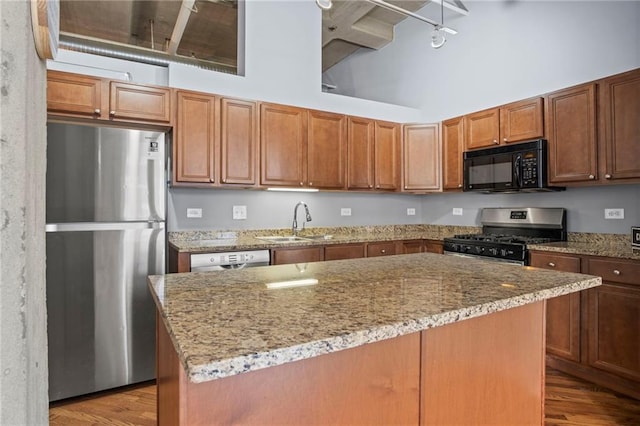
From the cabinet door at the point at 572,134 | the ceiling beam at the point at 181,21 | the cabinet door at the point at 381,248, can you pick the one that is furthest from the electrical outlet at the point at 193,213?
the cabinet door at the point at 572,134

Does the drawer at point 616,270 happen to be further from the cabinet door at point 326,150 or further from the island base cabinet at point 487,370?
the cabinet door at point 326,150

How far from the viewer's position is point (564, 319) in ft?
9.00

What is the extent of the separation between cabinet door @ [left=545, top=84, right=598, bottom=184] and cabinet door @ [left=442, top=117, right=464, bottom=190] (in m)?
0.90

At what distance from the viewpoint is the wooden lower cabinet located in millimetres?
2402

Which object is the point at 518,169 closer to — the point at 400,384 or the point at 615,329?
the point at 615,329

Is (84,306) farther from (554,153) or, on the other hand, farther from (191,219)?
(554,153)

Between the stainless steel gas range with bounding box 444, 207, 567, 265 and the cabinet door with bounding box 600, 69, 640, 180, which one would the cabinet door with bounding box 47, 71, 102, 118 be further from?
the cabinet door with bounding box 600, 69, 640, 180

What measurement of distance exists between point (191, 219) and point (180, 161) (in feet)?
1.97

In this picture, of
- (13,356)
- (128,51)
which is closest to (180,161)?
(128,51)

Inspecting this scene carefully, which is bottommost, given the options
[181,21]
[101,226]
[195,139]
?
[101,226]

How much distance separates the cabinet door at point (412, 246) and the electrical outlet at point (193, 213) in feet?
6.84

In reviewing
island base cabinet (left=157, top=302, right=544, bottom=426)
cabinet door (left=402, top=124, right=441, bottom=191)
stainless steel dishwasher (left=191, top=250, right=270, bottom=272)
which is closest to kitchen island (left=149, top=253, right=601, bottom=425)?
island base cabinet (left=157, top=302, right=544, bottom=426)

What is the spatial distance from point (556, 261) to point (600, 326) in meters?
0.50

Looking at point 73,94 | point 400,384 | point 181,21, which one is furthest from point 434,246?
point 181,21
